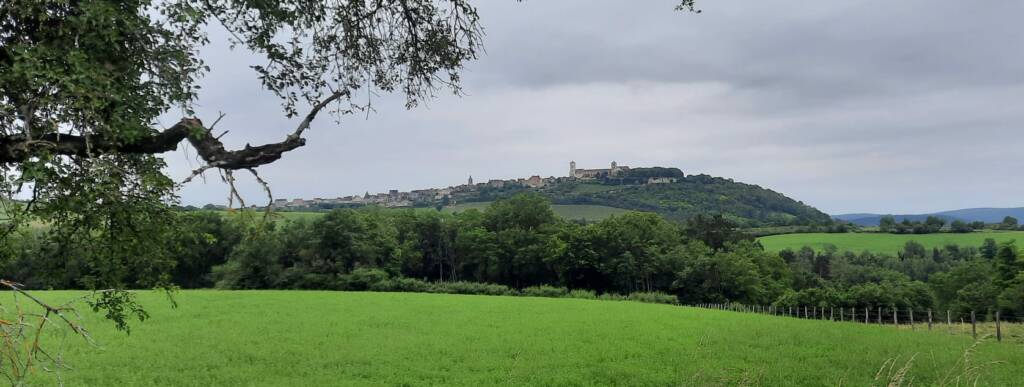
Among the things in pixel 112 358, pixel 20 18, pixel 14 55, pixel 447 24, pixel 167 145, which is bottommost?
pixel 112 358

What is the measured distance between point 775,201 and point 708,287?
144 meters

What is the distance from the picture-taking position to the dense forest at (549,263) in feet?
198

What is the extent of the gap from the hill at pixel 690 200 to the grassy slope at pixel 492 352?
142m

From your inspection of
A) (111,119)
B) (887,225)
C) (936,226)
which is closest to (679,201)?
(887,225)

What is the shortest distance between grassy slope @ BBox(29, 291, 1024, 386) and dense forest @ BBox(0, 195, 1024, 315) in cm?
3074

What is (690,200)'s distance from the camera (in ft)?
593

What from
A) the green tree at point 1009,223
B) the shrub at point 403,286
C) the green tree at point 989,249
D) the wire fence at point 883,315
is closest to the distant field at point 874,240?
the green tree at point 1009,223

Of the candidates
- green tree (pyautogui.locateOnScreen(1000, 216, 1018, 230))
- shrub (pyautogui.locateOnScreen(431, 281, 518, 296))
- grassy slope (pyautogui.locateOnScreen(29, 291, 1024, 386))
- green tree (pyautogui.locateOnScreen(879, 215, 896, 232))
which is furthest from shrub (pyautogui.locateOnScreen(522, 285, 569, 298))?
green tree (pyautogui.locateOnScreen(1000, 216, 1018, 230))

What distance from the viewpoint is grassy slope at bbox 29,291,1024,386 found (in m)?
13.1

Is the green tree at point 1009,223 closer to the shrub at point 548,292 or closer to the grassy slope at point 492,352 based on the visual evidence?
the shrub at point 548,292

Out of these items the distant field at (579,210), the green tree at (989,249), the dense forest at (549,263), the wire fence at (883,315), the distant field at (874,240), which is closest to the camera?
the wire fence at (883,315)

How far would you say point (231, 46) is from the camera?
5.96m

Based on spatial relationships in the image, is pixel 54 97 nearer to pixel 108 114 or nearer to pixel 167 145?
pixel 108 114

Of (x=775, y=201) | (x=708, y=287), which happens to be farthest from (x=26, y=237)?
(x=775, y=201)
